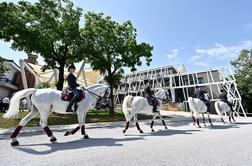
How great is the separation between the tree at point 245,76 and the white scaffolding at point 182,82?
8.46 feet

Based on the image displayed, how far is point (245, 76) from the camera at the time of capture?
1726 inches

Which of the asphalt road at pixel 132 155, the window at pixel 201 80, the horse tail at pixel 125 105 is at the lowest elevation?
the asphalt road at pixel 132 155

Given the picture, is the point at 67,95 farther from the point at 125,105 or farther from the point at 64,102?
the point at 125,105

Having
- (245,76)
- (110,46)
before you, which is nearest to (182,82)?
(245,76)

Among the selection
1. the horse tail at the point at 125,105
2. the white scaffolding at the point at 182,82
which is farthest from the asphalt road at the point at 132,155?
the white scaffolding at the point at 182,82

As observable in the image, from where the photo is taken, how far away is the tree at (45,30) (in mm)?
18416

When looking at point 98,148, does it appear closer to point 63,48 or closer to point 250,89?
point 63,48

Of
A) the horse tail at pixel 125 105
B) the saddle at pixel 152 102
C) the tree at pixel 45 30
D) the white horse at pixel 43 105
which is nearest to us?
the white horse at pixel 43 105

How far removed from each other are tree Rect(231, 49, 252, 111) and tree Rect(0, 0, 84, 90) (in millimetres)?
30655

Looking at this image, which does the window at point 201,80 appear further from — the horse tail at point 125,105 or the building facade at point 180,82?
the horse tail at point 125,105

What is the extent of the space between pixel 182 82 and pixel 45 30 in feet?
101

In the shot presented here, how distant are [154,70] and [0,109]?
110 ft

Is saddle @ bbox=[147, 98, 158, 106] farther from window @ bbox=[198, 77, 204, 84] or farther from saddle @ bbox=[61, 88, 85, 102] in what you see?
window @ bbox=[198, 77, 204, 84]

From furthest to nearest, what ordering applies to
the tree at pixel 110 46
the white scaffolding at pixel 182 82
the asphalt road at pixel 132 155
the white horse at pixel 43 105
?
1. the white scaffolding at pixel 182 82
2. the tree at pixel 110 46
3. the white horse at pixel 43 105
4. the asphalt road at pixel 132 155
